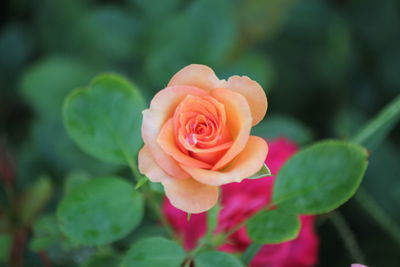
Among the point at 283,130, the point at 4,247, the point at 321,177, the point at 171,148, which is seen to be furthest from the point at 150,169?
the point at 283,130

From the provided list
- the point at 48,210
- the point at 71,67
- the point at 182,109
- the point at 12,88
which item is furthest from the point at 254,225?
the point at 12,88

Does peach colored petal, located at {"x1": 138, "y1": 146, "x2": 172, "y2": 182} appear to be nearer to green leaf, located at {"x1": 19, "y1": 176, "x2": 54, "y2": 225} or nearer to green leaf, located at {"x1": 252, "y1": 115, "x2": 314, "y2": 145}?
green leaf, located at {"x1": 19, "y1": 176, "x2": 54, "y2": 225}

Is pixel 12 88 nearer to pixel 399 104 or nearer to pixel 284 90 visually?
pixel 284 90

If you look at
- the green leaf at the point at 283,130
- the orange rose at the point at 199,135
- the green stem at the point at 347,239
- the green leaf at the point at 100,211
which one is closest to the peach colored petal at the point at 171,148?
the orange rose at the point at 199,135

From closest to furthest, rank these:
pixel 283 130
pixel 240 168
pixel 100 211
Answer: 1. pixel 240 168
2. pixel 100 211
3. pixel 283 130

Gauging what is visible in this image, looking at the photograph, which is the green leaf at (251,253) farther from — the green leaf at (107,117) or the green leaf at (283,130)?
the green leaf at (283,130)

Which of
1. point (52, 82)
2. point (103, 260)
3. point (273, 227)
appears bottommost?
point (52, 82)

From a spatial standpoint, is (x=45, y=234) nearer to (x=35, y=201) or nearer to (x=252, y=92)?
(x=35, y=201)
